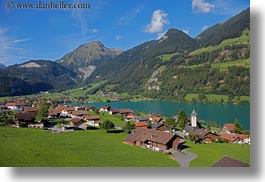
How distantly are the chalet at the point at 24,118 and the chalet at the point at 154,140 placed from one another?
2.50 meters

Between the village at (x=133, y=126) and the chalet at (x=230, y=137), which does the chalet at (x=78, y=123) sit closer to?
the village at (x=133, y=126)

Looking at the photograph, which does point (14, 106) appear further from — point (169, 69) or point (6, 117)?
point (169, 69)

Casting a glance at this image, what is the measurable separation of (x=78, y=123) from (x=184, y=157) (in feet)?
10.7

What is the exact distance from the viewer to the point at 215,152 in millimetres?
6340

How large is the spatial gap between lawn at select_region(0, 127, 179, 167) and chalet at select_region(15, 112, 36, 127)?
0.28m

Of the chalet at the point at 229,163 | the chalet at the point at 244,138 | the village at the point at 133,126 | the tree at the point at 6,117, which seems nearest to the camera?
the chalet at the point at 229,163

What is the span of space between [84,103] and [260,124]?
828cm

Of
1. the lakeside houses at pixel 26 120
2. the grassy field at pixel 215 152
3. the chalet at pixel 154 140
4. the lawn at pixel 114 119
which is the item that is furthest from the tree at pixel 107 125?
the grassy field at pixel 215 152

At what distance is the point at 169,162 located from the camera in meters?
5.93

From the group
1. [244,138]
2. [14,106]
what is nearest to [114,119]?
[14,106]

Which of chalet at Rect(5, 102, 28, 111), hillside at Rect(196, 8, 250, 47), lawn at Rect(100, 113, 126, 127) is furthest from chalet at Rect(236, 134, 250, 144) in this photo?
chalet at Rect(5, 102, 28, 111)

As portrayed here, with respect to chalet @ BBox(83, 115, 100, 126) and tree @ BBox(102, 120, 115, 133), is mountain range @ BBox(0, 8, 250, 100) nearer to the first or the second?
chalet @ BBox(83, 115, 100, 126)

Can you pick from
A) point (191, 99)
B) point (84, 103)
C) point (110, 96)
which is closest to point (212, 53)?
point (191, 99)

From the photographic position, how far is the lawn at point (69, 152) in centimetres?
593
